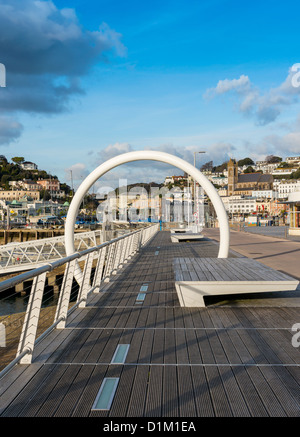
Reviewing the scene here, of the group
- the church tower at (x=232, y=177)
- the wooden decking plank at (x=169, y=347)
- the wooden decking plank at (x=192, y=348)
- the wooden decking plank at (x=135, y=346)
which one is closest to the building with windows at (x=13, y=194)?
the church tower at (x=232, y=177)

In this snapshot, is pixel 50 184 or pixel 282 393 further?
pixel 50 184

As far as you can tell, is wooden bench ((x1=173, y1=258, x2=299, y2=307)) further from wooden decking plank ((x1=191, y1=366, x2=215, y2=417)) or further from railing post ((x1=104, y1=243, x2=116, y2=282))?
railing post ((x1=104, y1=243, x2=116, y2=282))

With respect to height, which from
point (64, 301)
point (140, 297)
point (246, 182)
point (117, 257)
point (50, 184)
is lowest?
point (140, 297)

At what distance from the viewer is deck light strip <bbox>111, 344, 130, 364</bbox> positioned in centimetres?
358

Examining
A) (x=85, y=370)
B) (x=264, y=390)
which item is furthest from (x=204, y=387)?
(x=85, y=370)

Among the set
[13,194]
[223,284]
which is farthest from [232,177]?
[223,284]

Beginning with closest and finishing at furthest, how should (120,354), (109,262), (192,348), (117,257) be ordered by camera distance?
(120,354)
(192,348)
(109,262)
(117,257)

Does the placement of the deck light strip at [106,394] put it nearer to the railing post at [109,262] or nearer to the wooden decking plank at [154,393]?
the wooden decking plank at [154,393]

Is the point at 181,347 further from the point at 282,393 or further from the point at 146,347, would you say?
the point at 282,393

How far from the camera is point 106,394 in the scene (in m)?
2.90

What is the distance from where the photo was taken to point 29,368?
3424 mm

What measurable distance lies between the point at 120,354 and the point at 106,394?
0.87 m
